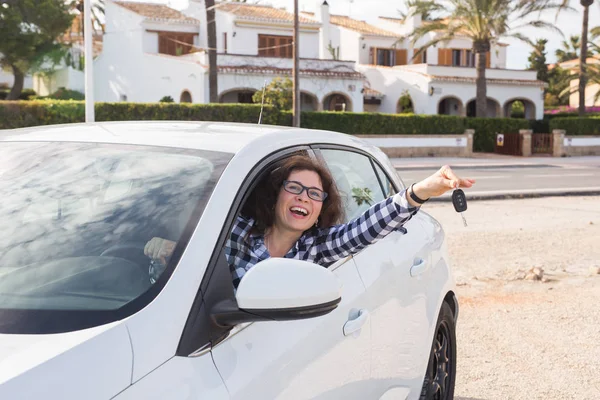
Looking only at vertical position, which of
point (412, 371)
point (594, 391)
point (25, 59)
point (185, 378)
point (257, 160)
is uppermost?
point (25, 59)

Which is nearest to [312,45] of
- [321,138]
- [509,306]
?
[509,306]

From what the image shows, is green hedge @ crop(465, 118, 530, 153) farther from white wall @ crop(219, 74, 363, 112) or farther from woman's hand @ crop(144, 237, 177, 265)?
woman's hand @ crop(144, 237, 177, 265)

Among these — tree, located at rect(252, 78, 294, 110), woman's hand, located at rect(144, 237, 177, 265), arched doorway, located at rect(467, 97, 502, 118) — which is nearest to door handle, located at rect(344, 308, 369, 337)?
woman's hand, located at rect(144, 237, 177, 265)

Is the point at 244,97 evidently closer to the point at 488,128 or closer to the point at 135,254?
the point at 488,128

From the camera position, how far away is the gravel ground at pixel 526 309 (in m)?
4.80

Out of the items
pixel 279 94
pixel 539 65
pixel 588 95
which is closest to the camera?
pixel 279 94

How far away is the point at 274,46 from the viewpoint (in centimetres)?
4622

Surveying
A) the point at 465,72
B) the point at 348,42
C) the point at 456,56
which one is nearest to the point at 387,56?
the point at 348,42

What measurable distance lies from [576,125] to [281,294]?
133 feet

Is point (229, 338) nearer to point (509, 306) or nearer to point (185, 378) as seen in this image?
point (185, 378)

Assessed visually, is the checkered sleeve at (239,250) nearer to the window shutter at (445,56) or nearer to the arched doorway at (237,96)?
the arched doorway at (237,96)

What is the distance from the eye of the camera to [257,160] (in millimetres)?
2596

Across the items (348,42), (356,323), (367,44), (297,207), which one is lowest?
(356,323)

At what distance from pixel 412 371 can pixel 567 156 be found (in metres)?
37.1
